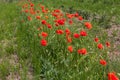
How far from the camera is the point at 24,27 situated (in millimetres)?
7777

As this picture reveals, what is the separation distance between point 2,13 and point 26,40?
14.8ft

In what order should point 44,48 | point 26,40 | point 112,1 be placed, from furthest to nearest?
point 112,1
point 26,40
point 44,48

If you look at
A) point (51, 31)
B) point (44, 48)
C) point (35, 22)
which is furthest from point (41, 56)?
point (35, 22)

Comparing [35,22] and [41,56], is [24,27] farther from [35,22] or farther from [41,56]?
[41,56]

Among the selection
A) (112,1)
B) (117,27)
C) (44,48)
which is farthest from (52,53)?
(112,1)

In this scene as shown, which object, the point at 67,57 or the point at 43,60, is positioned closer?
the point at 67,57

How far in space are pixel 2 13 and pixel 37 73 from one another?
634 centimetres

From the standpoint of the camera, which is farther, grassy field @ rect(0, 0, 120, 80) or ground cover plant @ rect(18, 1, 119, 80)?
grassy field @ rect(0, 0, 120, 80)

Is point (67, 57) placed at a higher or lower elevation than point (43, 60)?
higher

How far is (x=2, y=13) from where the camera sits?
11031mm

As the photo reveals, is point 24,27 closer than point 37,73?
No

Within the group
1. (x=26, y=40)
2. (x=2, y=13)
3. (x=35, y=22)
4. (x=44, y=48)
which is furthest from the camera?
(x=2, y=13)

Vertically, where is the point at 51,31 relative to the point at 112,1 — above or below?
above

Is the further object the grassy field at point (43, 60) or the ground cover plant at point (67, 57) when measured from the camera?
the grassy field at point (43, 60)
